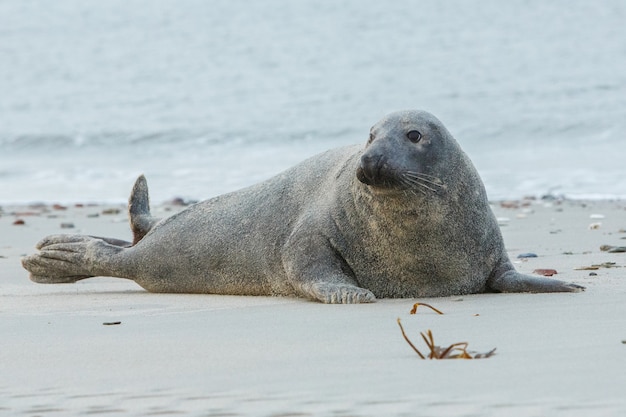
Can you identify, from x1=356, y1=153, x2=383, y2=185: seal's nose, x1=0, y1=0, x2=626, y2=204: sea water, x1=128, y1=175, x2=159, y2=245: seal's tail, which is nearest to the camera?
x1=356, y1=153, x2=383, y2=185: seal's nose

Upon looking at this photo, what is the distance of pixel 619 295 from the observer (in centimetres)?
455

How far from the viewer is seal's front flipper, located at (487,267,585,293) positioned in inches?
188

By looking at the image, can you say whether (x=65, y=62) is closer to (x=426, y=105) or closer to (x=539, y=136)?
(x=426, y=105)

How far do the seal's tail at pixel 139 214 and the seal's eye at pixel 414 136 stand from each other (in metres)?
1.70

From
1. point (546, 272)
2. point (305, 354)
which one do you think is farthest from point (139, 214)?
point (305, 354)

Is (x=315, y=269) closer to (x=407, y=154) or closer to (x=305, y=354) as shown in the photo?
(x=407, y=154)

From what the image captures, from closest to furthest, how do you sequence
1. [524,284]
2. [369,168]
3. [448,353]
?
[448,353] → [369,168] → [524,284]

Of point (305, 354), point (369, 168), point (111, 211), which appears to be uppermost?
point (369, 168)

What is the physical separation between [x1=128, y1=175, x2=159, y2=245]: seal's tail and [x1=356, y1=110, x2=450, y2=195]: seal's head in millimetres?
1558

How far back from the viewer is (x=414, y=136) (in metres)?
4.83

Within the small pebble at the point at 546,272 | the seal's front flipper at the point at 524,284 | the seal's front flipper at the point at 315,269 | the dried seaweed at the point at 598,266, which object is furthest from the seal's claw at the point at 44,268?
the dried seaweed at the point at 598,266

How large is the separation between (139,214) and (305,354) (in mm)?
2816

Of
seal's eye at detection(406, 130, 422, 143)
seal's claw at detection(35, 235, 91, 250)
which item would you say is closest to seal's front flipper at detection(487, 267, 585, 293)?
seal's eye at detection(406, 130, 422, 143)

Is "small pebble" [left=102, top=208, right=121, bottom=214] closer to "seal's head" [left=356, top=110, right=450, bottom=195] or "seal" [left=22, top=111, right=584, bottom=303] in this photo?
"seal" [left=22, top=111, right=584, bottom=303]
